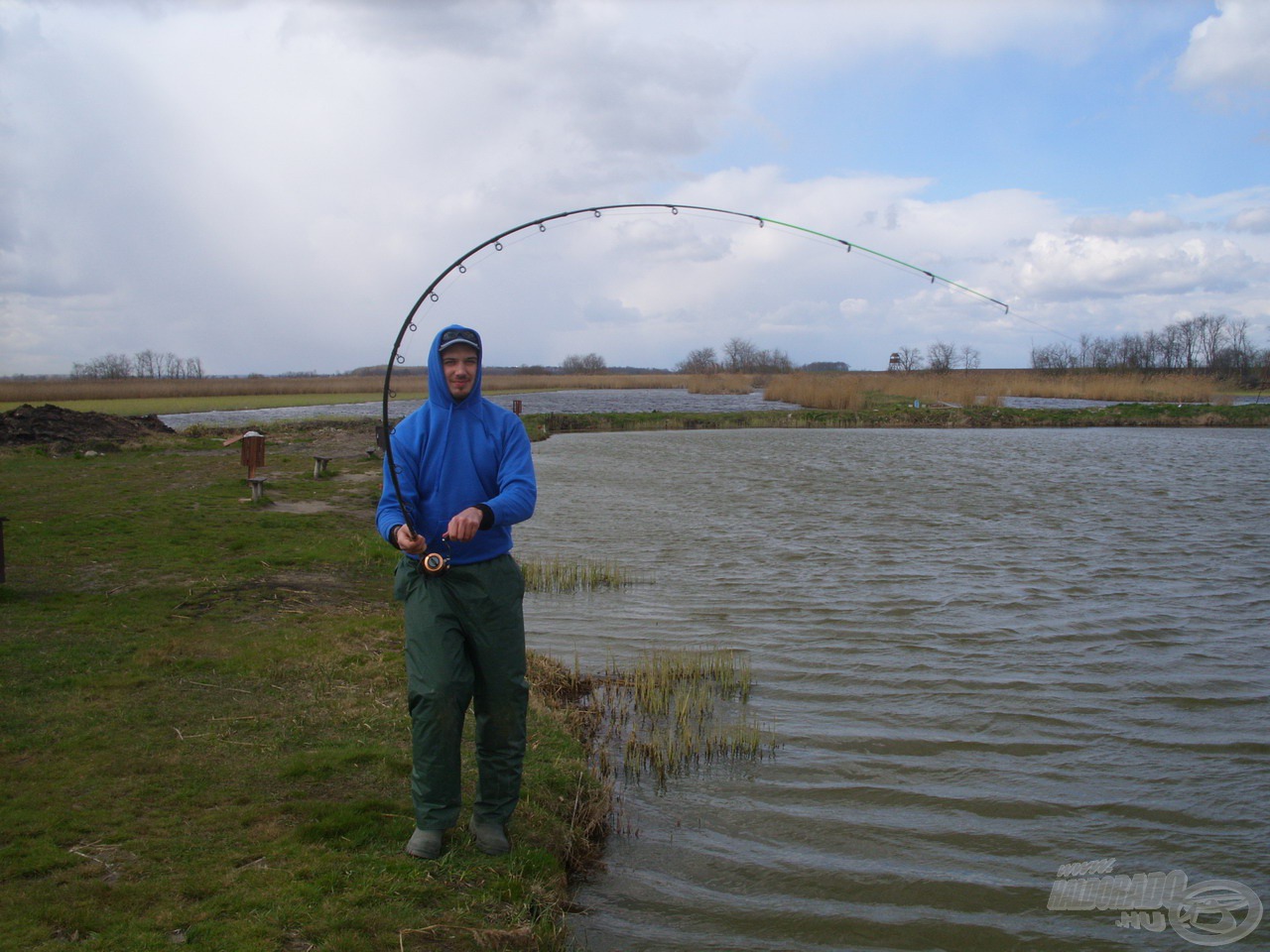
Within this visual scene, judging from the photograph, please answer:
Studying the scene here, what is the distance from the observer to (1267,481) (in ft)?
72.3

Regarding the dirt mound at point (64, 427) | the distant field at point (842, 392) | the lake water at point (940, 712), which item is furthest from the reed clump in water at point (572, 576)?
the distant field at point (842, 392)

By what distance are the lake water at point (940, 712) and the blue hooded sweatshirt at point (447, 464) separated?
7.03 feet

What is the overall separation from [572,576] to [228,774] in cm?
701

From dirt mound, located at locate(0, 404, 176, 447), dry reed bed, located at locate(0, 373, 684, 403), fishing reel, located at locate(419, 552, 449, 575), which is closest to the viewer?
fishing reel, located at locate(419, 552, 449, 575)

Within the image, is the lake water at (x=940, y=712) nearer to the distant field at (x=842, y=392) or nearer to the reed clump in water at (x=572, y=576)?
the reed clump in water at (x=572, y=576)

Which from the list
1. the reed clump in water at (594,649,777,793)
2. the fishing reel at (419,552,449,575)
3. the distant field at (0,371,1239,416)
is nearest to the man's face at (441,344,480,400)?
the fishing reel at (419,552,449,575)

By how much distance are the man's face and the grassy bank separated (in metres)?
2.22

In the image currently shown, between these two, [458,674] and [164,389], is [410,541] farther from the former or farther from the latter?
[164,389]

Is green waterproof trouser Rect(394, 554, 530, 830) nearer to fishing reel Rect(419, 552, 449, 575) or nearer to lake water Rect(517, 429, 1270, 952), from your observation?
fishing reel Rect(419, 552, 449, 575)

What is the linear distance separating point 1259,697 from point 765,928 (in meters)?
5.52

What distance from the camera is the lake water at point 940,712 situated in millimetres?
4934

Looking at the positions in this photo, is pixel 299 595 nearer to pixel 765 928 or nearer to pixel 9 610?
pixel 9 610

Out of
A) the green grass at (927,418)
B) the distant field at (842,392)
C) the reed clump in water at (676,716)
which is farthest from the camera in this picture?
the distant field at (842,392)

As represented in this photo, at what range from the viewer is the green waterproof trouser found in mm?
4301
